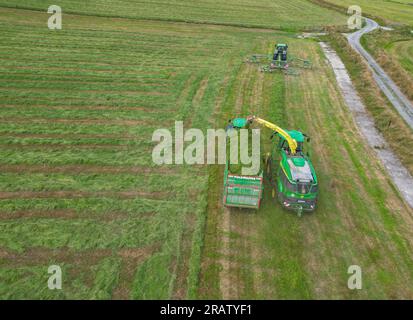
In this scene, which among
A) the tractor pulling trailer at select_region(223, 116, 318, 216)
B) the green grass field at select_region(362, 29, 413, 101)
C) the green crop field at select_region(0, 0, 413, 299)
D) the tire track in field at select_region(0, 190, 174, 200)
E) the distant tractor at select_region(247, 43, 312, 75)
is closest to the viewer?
the green crop field at select_region(0, 0, 413, 299)

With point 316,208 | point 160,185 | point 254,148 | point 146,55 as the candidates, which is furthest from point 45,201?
point 146,55

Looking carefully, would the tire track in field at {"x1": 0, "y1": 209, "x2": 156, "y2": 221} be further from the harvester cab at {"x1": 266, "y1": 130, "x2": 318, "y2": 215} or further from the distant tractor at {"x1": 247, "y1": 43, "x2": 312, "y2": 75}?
the distant tractor at {"x1": 247, "y1": 43, "x2": 312, "y2": 75}

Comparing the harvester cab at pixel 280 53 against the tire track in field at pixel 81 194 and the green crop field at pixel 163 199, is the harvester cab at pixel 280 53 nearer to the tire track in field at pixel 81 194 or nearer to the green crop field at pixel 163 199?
the green crop field at pixel 163 199

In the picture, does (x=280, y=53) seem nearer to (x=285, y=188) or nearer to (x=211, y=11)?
(x=285, y=188)

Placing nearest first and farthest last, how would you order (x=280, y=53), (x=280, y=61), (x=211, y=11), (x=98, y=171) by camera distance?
(x=98, y=171) → (x=280, y=61) → (x=280, y=53) → (x=211, y=11)

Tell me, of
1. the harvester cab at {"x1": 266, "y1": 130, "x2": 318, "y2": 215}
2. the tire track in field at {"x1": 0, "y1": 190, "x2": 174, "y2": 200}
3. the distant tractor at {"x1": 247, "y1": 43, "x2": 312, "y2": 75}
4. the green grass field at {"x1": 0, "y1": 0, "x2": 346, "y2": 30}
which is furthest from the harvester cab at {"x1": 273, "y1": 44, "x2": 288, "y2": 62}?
the tire track in field at {"x1": 0, "y1": 190, "x2": 174, "y2": 200}

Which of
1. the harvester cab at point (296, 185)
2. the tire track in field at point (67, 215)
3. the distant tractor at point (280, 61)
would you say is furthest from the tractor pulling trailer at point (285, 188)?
the distant tractor at point (280, 61)

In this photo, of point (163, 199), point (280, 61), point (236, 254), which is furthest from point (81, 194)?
point (280, 61)

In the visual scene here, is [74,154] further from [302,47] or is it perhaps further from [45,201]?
[302,47]
